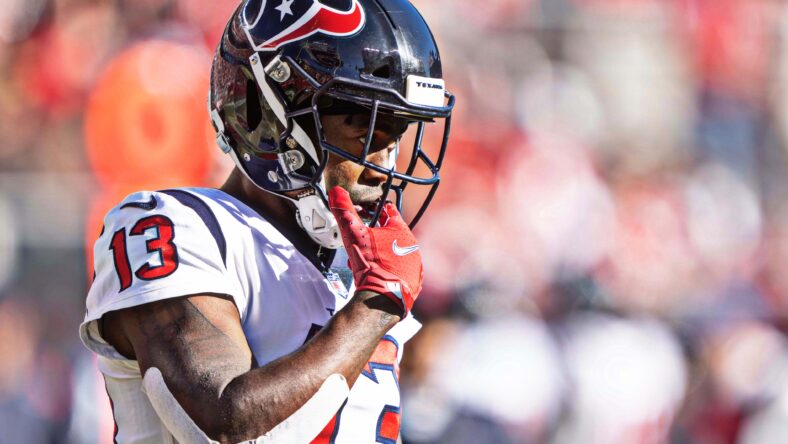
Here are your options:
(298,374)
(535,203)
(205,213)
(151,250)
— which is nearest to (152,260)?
(151,250)

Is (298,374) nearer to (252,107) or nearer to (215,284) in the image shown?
(215,284)

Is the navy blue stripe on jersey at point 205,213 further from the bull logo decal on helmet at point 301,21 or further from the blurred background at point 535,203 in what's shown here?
Result: the blurred background at point 535,203

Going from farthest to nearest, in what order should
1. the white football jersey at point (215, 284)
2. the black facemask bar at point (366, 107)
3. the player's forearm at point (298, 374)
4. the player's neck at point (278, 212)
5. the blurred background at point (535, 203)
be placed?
the blurred background at point (535, 203)
the player's neck at point (278, 212)
the black facemask bar at point (366, 107)
the white football jersey at point (215, 284)
the player's forearm at point (298, 374)

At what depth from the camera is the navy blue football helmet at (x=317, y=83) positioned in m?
1.79

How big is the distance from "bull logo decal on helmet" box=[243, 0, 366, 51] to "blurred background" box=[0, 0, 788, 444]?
279cm

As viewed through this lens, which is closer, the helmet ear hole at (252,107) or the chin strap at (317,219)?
the chin strap at (317,219)

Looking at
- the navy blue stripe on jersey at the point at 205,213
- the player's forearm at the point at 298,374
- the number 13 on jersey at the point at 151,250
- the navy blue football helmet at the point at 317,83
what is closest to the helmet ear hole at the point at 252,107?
the navy blue football helmet at the point at 317,83

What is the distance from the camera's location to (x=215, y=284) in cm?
156

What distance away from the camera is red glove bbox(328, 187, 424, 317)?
159cm

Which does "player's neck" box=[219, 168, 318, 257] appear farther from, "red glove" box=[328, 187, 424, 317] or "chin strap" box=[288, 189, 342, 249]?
"red glove" box=[328, 187, 424, 317]

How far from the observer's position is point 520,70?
5.24 m

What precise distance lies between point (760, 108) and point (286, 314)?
4.55 meters

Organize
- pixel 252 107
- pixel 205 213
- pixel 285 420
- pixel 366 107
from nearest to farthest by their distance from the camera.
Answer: pixel 285 420 → pixel 205 213 → pixel 366 107 → pixel 252 107

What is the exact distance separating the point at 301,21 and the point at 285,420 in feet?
2.45
